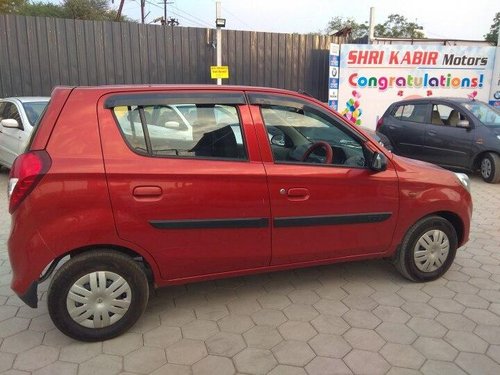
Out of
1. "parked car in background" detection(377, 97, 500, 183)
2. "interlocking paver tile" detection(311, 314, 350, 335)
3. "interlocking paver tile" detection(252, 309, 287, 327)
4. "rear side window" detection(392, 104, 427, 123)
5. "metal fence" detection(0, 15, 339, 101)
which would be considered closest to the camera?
"interlocking paver tile" detection(311, 314, 350, 335)

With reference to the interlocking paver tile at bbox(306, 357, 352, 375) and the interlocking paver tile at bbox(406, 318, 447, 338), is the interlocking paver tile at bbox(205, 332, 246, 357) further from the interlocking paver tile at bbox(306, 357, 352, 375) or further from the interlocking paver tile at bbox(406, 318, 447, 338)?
the interlocking paver tile at bbox(406, 318, 447, 338)

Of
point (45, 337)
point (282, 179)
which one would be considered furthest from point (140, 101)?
point (45, 337)

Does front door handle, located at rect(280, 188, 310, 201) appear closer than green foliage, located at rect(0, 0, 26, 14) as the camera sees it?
Yes

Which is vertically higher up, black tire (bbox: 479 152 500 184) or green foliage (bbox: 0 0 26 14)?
green foliage (bbox: 0 0 26 14)

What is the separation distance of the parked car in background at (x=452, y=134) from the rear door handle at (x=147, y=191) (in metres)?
6.94

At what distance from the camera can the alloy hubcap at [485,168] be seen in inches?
312

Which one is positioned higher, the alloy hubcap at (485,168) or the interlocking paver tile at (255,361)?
the alloy hubcap at (485,168)

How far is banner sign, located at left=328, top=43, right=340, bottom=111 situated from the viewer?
1170 centimetres

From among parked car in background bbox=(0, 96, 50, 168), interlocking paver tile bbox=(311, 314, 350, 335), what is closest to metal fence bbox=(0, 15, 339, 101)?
parked car in background bbox=(0, 96, 50, 168)

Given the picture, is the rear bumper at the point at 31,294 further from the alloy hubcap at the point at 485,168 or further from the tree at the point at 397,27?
the tree at the point at 397,27

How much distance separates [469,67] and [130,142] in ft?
40.6

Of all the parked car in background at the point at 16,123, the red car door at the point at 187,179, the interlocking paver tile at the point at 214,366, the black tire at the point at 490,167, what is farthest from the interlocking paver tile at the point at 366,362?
the black tire at the point at 490,167

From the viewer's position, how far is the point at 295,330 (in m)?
3.08

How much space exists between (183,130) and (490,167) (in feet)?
22.2
